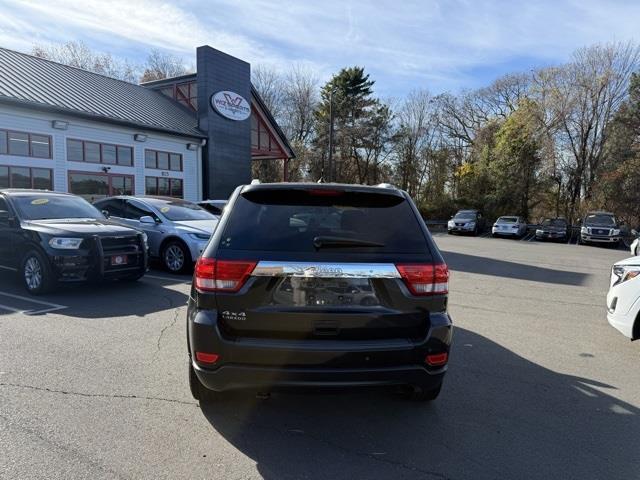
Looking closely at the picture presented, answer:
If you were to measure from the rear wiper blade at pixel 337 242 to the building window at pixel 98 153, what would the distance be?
57.1 ft

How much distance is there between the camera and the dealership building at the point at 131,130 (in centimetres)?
1598

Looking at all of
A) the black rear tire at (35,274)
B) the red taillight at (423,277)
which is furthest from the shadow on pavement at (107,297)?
the red taillight at (423,277)

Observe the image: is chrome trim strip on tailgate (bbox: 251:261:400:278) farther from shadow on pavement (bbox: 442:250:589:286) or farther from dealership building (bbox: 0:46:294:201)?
dealership building (bbox: 0:46:294:201)

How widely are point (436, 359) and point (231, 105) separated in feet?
76.9

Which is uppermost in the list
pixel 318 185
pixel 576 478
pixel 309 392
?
pixel 318 185

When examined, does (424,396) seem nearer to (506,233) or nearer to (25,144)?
(25,144)

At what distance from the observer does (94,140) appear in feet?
59.4

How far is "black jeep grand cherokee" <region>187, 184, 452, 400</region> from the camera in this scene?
9.40 ft

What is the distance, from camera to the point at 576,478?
279 cm

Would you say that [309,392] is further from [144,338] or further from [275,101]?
[275,101]

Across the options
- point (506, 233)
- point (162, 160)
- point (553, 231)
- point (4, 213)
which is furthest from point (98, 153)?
point (553, 231)

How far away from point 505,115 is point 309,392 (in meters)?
49.0

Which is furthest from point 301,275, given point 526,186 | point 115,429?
point 526,186

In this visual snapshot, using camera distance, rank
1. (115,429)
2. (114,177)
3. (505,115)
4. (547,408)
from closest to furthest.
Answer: (115,429) → (547,408) → (114,177) → (505,115)
